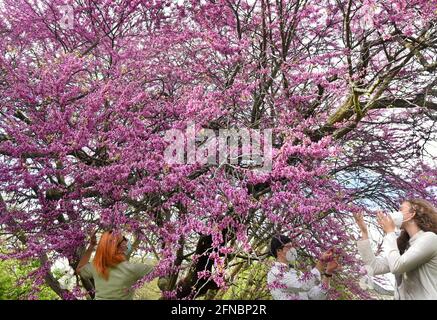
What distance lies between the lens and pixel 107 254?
10.1 feet

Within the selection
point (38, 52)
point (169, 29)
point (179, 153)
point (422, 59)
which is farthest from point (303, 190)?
point (38, 52)

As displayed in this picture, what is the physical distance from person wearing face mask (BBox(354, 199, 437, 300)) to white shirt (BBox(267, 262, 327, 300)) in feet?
2.06

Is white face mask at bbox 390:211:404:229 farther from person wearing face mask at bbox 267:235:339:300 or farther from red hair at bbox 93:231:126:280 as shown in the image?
red hair at bbox 93:231:126:280

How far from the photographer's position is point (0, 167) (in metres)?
4.12

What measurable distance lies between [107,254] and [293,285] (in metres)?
1.47

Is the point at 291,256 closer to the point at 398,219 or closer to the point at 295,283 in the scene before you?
the point at 295,283

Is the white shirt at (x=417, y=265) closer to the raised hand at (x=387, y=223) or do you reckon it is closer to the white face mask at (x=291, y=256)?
the raised hand at (x=387, y=223)

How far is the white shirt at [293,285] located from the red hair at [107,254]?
1227 mm

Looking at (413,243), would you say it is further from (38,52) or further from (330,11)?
(38,52)

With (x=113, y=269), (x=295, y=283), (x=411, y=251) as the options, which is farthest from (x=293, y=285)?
(x=113, y=269)

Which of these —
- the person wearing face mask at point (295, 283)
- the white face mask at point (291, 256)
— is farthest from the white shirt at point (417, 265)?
the white face mask at point (291, 256)

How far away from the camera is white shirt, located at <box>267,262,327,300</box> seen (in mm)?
3195

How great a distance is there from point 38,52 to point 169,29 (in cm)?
195

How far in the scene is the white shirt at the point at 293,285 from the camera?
319 centimetres
